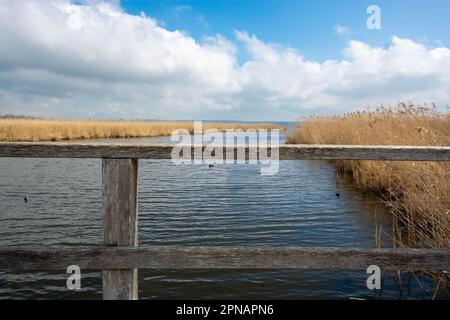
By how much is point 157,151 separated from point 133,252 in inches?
24.5

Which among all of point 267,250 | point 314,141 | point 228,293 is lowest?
point 228,293

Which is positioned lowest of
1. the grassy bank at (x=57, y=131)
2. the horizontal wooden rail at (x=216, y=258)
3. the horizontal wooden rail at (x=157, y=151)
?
the horizontal wooden rail at (x=216, y=258)

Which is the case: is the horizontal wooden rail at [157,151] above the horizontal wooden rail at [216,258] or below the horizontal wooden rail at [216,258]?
above

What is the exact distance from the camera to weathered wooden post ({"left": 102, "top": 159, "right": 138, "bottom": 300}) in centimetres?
250

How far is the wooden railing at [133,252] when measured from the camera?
2469mm

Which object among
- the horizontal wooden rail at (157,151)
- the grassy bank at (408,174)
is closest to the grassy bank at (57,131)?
the grassy bank at (408,174)

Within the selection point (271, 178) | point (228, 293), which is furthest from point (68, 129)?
point (228, 293)

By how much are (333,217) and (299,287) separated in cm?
371

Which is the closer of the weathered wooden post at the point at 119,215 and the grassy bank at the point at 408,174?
the weathered wooden post at the point at 119,215

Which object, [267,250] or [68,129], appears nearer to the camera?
[267,250]

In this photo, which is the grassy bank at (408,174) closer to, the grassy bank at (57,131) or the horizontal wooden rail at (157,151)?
the horizontal wooden rail at (157,151)
